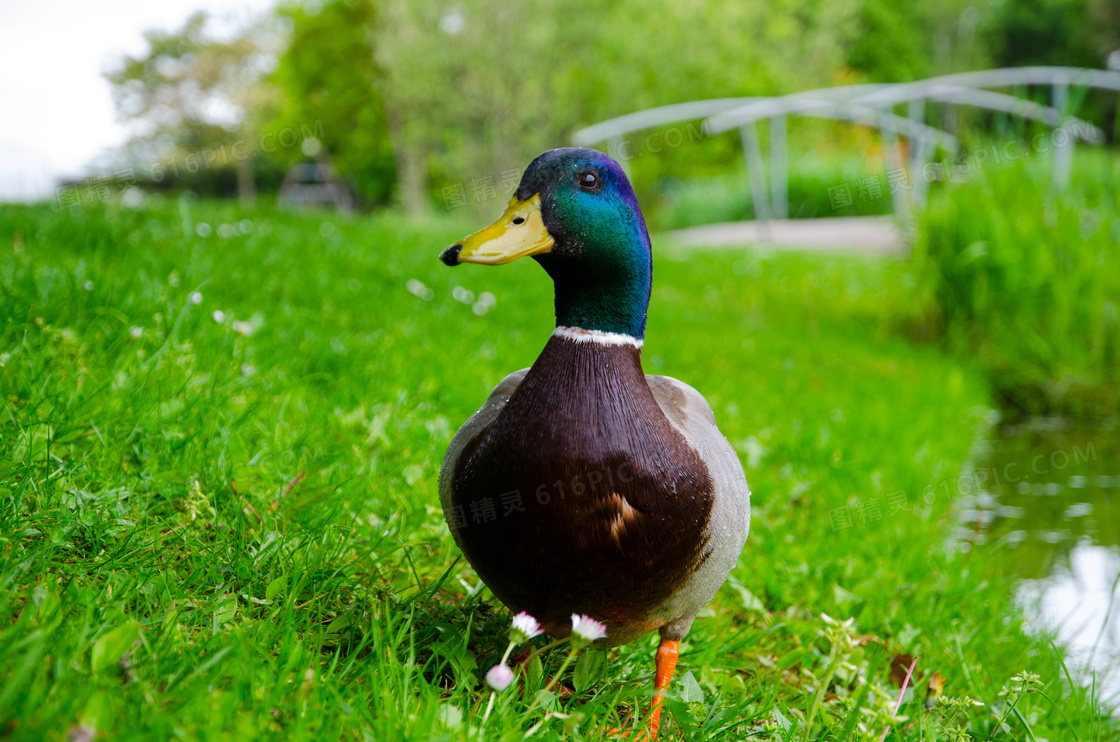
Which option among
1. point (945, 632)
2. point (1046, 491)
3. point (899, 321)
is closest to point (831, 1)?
point (899, 321)

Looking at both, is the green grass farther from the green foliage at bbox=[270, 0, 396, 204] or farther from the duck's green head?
the green foliage at bbox=[270, 0, 396, 204]

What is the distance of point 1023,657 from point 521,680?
5.55 feet

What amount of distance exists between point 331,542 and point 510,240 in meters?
0.94

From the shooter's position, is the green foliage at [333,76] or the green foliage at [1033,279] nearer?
the green foliage at [1033,279]

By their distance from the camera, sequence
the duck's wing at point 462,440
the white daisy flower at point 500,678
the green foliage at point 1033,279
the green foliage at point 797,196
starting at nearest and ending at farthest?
the white daisy flower at point 500,678
the duck's wing at point 462,440
the green foliage at point 1033,279
the green foliage at point 797,196

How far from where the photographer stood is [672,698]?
5.74 feet

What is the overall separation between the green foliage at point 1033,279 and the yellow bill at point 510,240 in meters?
5.65

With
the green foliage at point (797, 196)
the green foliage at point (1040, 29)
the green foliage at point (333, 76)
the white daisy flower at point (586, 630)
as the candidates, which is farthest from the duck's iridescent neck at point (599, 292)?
the green foliage at point (1040, 29)

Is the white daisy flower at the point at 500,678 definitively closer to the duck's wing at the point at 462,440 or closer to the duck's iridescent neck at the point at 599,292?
the duck's wing at the point at 462,440

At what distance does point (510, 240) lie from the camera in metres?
1.47

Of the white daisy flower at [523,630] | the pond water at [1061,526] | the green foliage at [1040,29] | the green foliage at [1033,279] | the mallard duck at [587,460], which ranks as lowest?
the pond water at [1061,526]

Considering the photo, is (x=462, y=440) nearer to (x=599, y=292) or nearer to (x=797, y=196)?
(x=599, y=292)

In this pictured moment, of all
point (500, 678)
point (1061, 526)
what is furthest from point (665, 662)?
point (1061, 526)

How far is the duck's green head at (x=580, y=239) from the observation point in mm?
1477
